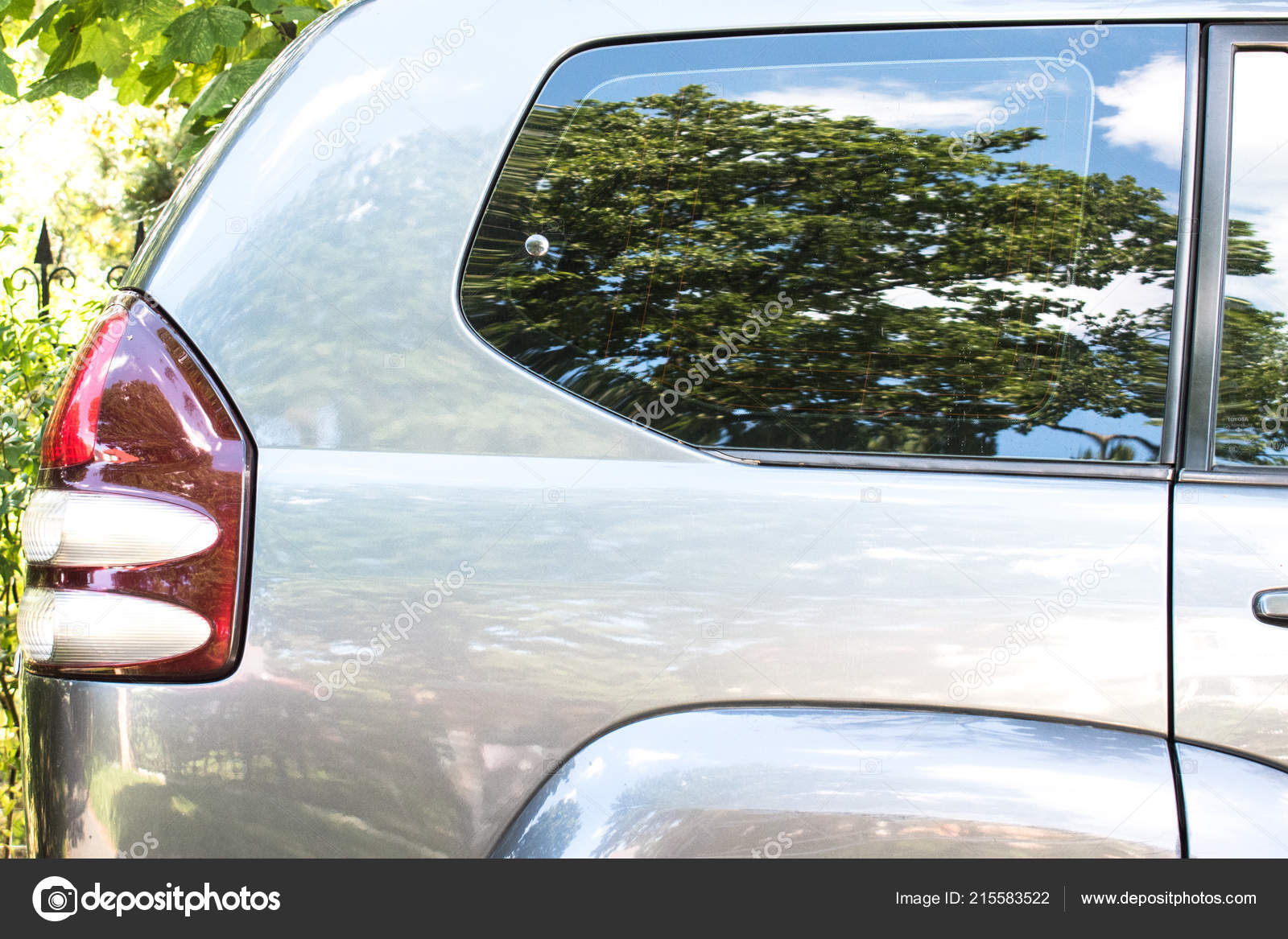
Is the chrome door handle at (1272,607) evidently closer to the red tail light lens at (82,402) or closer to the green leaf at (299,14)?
the red tail light lens at (82,402)

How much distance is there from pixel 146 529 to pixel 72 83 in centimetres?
248

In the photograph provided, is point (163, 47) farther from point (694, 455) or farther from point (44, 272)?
point (694, 455)

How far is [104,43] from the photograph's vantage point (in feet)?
10.5

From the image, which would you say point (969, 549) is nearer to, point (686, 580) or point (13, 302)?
point (686, 580)

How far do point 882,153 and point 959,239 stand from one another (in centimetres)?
17

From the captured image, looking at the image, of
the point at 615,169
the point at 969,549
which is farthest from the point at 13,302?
the point at 969,549

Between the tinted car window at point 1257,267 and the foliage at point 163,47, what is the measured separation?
2449mm

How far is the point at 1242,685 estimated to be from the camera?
53.0 inches

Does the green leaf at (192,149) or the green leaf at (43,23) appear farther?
the green leaf at (192,149)

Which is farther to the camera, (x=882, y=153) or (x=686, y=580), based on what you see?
(x=882, y=153)

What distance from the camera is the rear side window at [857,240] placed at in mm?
1460

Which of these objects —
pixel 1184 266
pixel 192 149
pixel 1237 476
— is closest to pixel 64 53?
pixel 192 149

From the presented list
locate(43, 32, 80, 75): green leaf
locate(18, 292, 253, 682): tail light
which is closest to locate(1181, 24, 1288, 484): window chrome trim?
locate(18, 292, 253, 682): tail light

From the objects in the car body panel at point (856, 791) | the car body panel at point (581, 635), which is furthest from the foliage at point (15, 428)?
the car body panel at point (856, 791)
